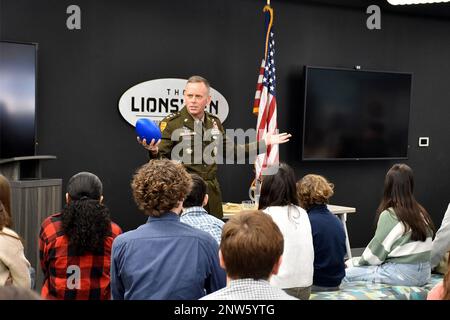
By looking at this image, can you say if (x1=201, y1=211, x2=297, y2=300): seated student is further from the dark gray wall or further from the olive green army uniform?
the dark gray wall

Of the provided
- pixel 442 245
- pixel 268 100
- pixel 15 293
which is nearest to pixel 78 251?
pixel 15 293


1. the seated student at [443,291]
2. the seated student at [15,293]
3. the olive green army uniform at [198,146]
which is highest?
the olive green army uniform at [198,146]

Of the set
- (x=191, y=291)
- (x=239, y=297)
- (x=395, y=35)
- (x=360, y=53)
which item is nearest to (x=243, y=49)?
(x=360, y=53)

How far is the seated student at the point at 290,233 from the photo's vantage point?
3090mm

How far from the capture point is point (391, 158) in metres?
6.97

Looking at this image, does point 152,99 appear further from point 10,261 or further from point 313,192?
point 10,261

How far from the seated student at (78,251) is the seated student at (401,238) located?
5.54 ft

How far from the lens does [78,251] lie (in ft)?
8.98

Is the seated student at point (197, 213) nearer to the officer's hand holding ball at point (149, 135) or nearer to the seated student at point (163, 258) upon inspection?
the seated student at point (163, 258)

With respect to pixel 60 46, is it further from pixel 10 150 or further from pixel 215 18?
pixel 215 18

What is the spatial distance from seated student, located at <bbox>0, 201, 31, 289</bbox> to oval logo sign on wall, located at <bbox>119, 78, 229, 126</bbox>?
2728 mm

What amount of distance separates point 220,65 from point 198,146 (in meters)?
2.24

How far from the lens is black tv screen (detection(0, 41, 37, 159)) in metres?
4.60

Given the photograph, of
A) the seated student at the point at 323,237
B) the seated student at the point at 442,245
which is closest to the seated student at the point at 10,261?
A: the seated student at the point at 323,237
